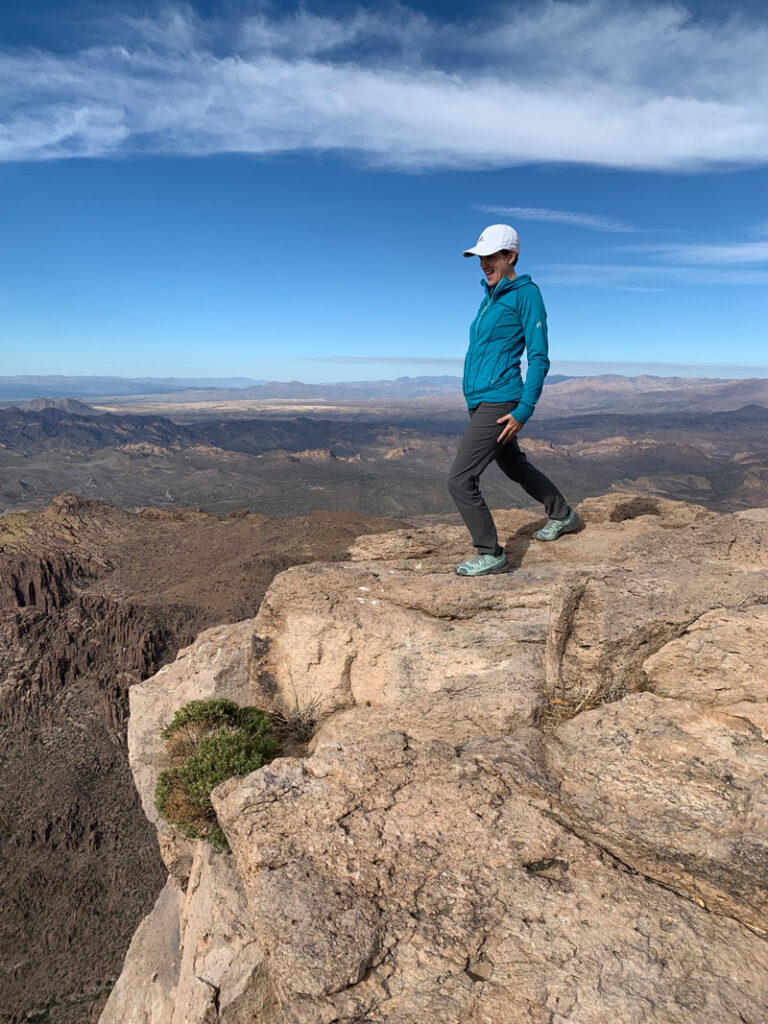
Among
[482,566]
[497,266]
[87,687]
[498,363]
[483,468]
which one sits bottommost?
[87,687]

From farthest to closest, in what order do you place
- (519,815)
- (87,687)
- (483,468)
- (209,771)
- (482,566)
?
(87,687)
(482,566)
(209,771)
(483,468)
(519,815)

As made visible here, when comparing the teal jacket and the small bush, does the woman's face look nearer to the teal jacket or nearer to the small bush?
the teal jacket

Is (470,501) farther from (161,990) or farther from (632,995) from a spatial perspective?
(161,990)

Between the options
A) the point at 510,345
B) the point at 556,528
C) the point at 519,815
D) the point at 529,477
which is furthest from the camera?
the point at 556,528

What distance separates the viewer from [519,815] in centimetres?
536

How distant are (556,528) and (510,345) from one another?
3525mm

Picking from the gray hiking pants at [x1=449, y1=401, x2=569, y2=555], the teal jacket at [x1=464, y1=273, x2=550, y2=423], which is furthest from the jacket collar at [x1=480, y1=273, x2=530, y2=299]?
the gray hiking pants at [x1=449, y1=401, x2=569, y2=555]

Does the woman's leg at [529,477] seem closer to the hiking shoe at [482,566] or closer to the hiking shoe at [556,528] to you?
the hiking shoe at [556,528]

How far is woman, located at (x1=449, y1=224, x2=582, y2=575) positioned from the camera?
7.04 meters

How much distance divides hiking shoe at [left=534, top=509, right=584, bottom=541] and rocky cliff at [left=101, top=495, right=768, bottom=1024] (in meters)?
1.11

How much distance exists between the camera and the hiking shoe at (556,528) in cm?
950

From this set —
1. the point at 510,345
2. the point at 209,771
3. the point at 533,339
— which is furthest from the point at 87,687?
the point at 533,339

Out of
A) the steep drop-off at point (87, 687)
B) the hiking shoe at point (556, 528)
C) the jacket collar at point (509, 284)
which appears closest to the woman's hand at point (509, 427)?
the jacket collar at point (509, 284)

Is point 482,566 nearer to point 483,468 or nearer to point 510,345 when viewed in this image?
point 483,468
